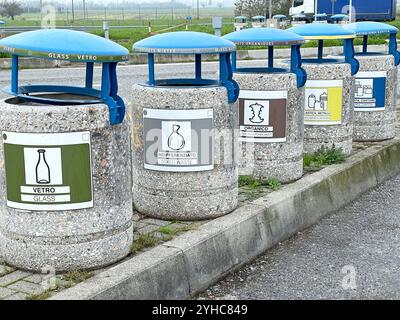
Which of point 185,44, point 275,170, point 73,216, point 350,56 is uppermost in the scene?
point 185,44

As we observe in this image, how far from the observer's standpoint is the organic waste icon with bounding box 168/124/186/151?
4777 millimetres

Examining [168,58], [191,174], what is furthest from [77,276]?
[168,58]

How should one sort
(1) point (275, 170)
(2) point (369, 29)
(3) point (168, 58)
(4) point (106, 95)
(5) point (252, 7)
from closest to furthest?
1. (4) point (106, 95)
2. (1) point (275, 170)
3. (2) point (369, 29)
4. (3) point (168, 58)
5. (5) point (252, 7)

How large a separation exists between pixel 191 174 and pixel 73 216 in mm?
1219

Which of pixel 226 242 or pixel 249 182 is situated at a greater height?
pixel 249 182

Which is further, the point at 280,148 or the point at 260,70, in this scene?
Result: the point at 260,70

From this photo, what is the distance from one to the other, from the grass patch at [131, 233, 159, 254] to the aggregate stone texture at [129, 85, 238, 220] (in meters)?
0.48

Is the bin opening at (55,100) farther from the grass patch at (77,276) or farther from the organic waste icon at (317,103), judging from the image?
the organic waste icon at (317,103)

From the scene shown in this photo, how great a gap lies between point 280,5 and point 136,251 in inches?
2082

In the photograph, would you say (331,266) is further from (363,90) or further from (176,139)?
(363,90)

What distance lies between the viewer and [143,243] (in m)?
4.45
